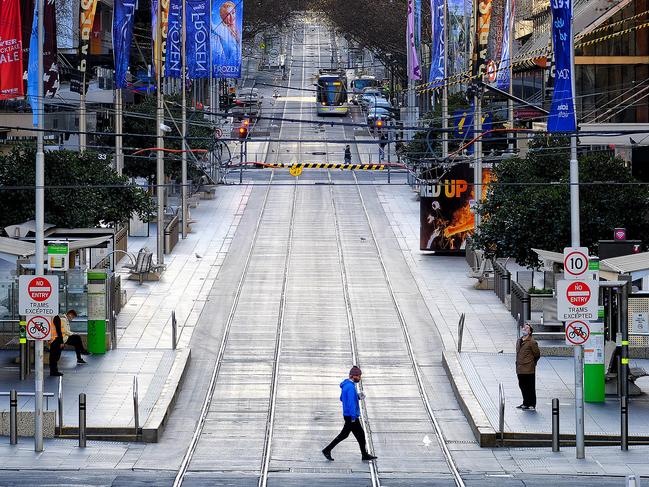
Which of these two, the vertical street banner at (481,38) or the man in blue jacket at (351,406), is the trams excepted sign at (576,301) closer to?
the man in blue jacket at (351,406)

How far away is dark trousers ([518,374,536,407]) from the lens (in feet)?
89.6

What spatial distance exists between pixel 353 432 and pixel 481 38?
21471mm

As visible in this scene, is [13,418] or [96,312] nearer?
[13,418]

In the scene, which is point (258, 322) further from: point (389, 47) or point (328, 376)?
point (389, 47)

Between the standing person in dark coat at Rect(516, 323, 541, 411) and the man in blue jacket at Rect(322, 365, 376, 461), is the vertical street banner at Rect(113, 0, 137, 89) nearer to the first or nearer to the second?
the standing person in dark coat at Rect(516, 323, 541, 411)

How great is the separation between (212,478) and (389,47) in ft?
332

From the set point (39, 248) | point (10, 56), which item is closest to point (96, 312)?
point (10, 56)

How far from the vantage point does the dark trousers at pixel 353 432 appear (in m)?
23.9

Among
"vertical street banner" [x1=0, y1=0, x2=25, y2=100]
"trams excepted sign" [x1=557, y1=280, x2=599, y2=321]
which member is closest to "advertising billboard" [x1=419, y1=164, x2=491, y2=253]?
"vertical street banner" [x1=0, y1=0, x2=25, y2=100]

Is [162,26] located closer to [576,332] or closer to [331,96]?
[576,332]

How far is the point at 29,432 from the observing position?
2561 centimetres

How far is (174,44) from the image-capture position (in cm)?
5609

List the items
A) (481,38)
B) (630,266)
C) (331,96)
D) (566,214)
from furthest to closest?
1. (331,96)
2. (481,38)
3. (566,214)
4. (630,266)

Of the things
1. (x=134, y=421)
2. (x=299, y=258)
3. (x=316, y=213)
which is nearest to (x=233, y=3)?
(x=316, y=213)
